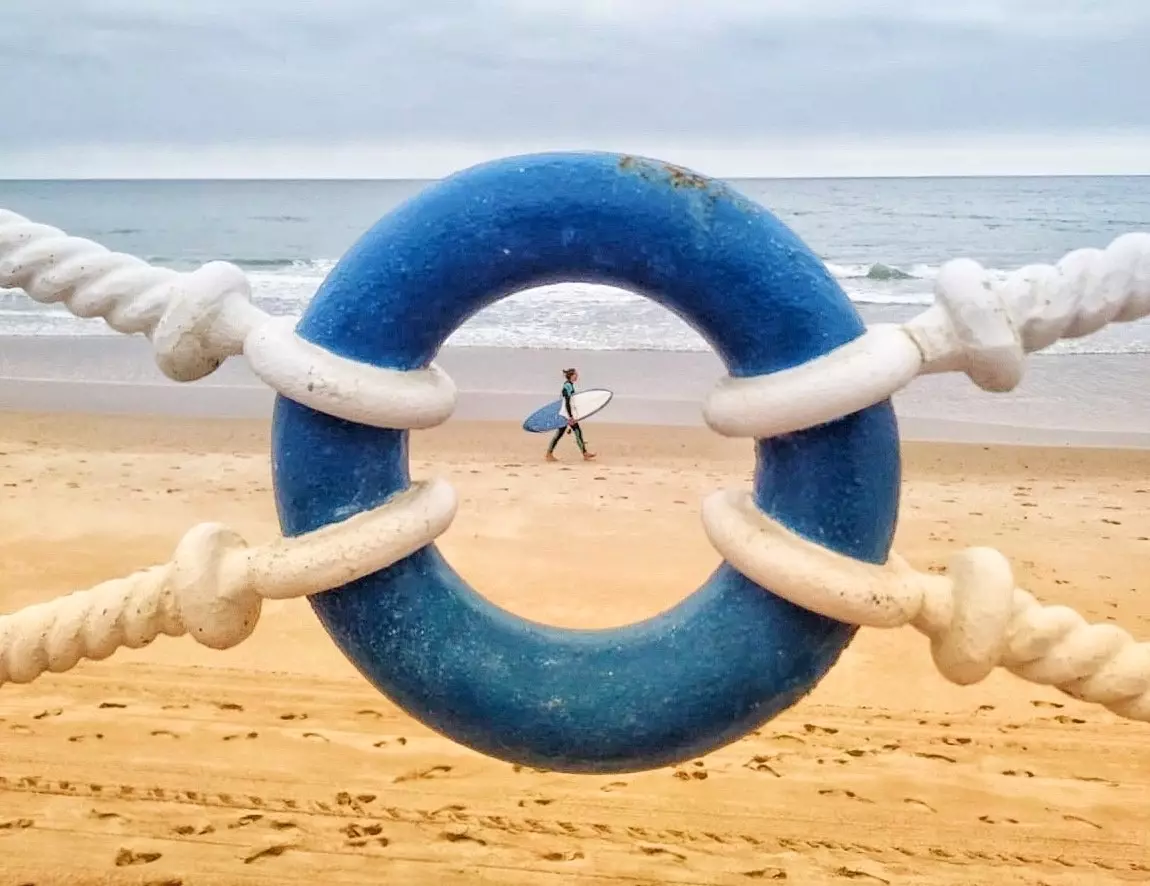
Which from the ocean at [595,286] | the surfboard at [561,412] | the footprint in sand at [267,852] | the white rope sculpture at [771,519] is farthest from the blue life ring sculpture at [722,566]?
the surfboard at [561,412]

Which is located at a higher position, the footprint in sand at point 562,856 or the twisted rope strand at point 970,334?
the twisted rope strand at point 970,334

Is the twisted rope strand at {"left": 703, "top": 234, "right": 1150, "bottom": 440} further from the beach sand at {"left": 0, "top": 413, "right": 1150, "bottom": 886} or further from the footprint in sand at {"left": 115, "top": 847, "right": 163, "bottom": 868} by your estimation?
the footprint in sand at {"left": 115, "top": 847, "right": 163, "bottom": 868}

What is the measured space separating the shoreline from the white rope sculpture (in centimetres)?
538

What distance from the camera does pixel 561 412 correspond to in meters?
6.61

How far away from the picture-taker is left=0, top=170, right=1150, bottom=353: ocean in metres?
10.8

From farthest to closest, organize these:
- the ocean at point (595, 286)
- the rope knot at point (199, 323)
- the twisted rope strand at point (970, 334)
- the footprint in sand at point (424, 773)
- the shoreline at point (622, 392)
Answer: the ocean at point (595, 286)
the shoreline at point (622, 392)
the footprint in sand at point (424, 773)
the rope knot at point (199, 323)
the twisted rope strand at point (970, 334)

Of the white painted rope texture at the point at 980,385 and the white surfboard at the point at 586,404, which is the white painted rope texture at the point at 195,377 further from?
the white surfboard at the point at 586,404

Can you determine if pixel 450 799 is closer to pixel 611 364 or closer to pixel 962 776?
pixel 962 776

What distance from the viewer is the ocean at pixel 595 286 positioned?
10.8 m

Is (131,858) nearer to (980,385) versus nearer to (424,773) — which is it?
(424,773)

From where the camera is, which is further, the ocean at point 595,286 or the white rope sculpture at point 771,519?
the ocean at point 595,286

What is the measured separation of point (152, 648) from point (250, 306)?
2295 millimetres

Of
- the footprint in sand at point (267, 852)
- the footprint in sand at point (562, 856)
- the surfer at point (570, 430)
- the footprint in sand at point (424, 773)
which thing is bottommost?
the footprint in sand at point (562, 856)

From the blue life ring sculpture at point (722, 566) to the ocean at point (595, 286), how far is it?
8.00ft
